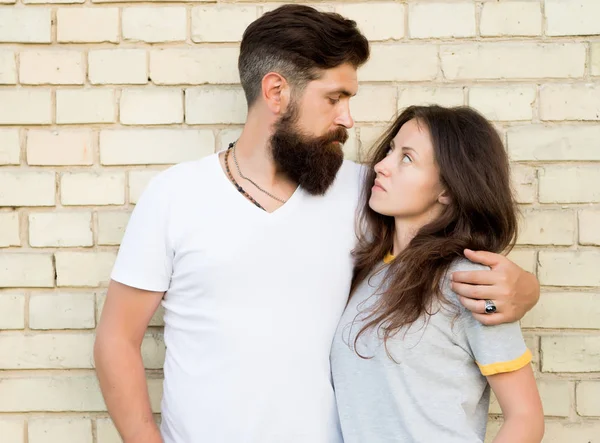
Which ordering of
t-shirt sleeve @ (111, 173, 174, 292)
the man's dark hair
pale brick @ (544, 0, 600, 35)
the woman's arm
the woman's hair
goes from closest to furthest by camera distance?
1. the woman's arm
2. the woman's hair
3. t-shirt sleeve @ (111, 173, 174, 292)
4. the man's dark hair
5. pale brick @ (544, 0, 600, 35)

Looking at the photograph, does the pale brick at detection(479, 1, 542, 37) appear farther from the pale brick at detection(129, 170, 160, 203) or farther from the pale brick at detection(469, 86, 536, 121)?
the pale brick at detection(129, 170, 160, 203)

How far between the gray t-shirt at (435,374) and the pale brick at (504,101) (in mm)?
741

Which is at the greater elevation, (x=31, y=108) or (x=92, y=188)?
(x=31, y=108)

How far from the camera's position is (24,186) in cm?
247

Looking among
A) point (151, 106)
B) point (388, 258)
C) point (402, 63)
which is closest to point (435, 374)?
point (388, 258)

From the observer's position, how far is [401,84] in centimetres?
247

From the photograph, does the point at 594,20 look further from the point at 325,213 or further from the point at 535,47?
the point at 325,213

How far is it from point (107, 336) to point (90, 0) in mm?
1242

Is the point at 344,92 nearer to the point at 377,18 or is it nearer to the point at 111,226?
the point at 377,18

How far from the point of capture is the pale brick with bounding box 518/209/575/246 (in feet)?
8.10

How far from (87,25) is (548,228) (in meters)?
1.87

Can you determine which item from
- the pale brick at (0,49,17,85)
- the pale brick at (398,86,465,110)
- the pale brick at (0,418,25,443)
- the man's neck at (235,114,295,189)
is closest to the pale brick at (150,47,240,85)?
the man's neck at (235,114,295,189)

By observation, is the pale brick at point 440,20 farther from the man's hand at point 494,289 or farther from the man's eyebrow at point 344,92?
the man's hand at point 494,289

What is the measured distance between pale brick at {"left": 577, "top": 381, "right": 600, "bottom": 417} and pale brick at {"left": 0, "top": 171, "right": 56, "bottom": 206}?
210 cm
